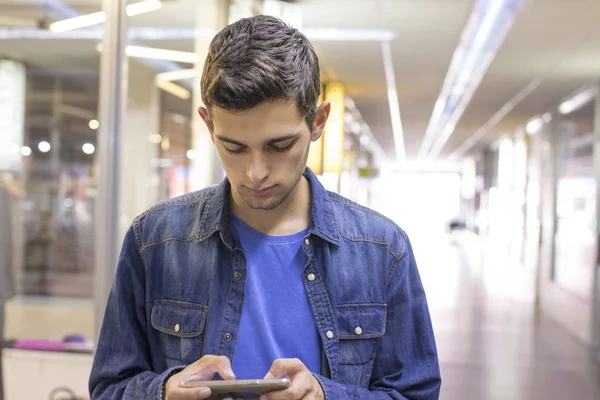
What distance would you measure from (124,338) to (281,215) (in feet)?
1.20

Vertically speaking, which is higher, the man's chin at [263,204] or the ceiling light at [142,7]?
the ceiling light at [142,7]

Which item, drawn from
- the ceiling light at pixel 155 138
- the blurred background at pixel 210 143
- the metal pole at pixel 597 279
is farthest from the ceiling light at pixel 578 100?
the ceiling light at pixel 155 138

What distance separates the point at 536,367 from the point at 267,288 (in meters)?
5.67

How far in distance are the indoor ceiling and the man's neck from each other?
10.7 feet

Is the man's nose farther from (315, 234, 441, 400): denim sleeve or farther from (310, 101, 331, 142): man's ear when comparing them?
(315, 234, 441, 400): denim sleeve

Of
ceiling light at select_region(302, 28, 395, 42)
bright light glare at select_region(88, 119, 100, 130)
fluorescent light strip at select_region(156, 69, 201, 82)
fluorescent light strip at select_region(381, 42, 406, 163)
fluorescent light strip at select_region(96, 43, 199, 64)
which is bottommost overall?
bright light glare at select_region(88, 119, 100, 130)

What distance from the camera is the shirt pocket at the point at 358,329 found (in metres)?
1.20

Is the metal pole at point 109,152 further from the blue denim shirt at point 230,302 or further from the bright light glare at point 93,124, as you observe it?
the blue denim shirt at point 230,302

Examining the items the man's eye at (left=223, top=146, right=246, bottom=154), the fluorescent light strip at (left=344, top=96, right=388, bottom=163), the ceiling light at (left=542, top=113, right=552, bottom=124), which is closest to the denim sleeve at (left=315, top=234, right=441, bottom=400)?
the man's eye at (left=223, top=146, right=246, bottom=154)

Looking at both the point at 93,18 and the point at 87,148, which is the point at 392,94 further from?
the point at 93,18

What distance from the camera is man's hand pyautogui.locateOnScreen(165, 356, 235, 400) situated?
1000mm

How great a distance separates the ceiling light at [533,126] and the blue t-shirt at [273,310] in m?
13.7

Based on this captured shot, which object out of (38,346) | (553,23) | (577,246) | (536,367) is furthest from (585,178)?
(38,346)

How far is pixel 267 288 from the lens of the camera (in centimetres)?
119
